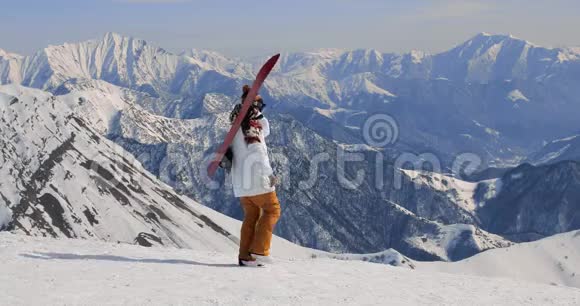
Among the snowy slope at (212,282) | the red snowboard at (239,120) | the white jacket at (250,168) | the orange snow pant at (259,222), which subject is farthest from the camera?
the orange snow pant at (259,222)

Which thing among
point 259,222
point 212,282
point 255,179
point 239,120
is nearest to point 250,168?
point 255,179

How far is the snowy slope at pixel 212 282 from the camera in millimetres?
11906

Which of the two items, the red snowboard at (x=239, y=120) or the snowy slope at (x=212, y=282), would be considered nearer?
the snowy slope at (x=212, y=282)

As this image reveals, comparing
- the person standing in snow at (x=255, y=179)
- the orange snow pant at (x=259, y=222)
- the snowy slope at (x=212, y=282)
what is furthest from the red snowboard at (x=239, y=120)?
the snowy slope at (x=212, y=282)

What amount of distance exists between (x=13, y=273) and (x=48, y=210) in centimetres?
18752

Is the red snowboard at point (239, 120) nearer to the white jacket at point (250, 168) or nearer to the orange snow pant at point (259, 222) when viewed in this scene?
the white jacket at point (250, 168)

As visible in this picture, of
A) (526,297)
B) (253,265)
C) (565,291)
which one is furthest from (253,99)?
(565,291)

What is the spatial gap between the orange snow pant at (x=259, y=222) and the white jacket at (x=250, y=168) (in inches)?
10.2

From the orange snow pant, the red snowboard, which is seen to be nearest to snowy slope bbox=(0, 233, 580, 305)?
the orange snow pant

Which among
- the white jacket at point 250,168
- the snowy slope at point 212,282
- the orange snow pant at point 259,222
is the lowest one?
the snowy slope at point 212,282

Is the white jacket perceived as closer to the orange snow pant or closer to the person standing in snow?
the person standing in snow

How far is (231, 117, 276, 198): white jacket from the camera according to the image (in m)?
15.6

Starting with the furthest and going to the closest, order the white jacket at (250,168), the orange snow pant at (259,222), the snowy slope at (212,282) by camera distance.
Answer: the orange snow pant at (259,222) → the white jacket at (250,168) → the snowy slope at (212,282)

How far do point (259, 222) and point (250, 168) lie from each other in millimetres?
1496
